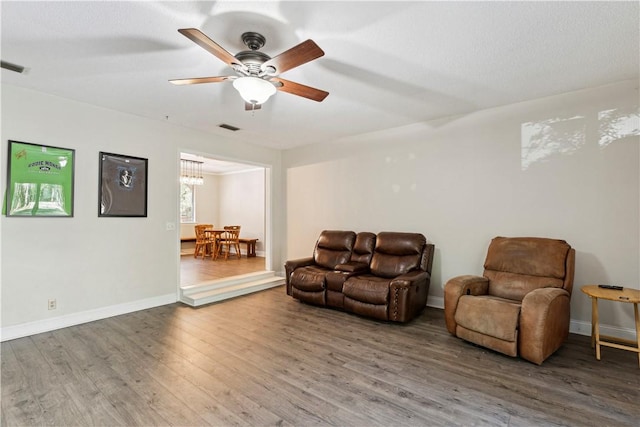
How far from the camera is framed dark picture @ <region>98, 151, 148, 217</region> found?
3693mm

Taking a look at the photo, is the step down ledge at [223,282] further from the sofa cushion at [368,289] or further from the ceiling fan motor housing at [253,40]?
the ceiling fan motor housing at [253,40]

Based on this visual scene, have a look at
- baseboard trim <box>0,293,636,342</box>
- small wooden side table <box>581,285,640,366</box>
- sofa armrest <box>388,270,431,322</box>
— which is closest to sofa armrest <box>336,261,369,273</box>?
sofa armrest <box>388,270,431,322</box>

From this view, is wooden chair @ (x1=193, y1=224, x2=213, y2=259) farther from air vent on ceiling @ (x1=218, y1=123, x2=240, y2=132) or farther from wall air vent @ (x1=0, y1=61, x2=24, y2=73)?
wall air vent @ (x1=0, y1=61, x2=24, y2=73)

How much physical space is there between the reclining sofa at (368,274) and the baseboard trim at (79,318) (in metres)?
1.82

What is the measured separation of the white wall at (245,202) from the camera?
8.95 m

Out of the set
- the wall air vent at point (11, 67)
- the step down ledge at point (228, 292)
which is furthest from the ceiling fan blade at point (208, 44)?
the step down ledge at point (228, 292)

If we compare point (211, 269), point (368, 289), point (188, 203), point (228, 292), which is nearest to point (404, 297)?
point (368, 289)

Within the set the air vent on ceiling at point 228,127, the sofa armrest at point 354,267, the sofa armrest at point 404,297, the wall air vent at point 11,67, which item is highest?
the air vent on ceiling at point 228,127

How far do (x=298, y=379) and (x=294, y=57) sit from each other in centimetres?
230

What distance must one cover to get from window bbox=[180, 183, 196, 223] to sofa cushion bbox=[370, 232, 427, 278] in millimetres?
7139

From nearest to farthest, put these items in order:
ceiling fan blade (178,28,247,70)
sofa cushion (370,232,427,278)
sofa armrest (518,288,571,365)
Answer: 1. ceiling fan blade (178,28,247,70)
2. sofa armrest (518,288,571,365)
3. sofa cushion (370,232,427,278)

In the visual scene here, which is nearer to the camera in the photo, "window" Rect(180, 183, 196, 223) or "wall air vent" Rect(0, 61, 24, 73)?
"wall air vent" Rect(0, 61, 24, 73)

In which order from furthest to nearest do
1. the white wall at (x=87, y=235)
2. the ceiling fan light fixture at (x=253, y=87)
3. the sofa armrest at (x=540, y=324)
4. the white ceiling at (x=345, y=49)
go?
1. the white wall at (x=87, y=235)
2. the sofa armrest at (x=540, y=324)
3. the ceiling fan light fixture at (x=253, y=87)
4. the white ceiling at (x=345, y=49)

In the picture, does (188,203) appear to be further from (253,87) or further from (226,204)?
(253,87)
